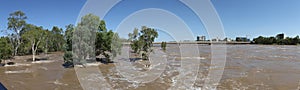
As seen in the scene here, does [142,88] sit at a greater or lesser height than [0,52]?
lesser

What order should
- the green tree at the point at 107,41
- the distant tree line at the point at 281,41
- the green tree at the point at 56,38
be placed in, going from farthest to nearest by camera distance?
the distant tree line at the point at 281,41, the green tree at the point at 56,38, the green tree at the point at 107,41

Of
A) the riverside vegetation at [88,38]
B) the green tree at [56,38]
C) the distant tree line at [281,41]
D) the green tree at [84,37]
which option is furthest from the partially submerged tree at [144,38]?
the distant tree line at [281,41]

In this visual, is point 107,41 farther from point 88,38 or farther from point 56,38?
point 56,38

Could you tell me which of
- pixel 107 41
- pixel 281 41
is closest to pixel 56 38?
pixel 107 41

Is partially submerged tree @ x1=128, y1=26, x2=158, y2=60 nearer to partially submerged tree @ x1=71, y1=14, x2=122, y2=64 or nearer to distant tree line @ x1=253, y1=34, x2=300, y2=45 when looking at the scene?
partially submerged tree @ x1=71, y1=14, x2=122, y2=64

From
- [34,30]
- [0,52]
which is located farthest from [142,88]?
[34,30]

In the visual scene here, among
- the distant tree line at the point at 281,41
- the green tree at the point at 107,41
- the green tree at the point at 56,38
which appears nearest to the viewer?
the green tree at the point at 107,41

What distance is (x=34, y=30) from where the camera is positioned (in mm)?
30203

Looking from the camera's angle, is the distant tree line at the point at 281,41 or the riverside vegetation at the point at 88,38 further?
A: the distant tree line at the point at 281,41

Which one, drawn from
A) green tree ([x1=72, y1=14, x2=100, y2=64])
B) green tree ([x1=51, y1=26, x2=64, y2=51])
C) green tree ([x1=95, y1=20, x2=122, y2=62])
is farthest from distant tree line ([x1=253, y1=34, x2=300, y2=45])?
green tree ([x1=72, y1=14, x2=100, y2=64])

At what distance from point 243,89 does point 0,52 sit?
2578cm

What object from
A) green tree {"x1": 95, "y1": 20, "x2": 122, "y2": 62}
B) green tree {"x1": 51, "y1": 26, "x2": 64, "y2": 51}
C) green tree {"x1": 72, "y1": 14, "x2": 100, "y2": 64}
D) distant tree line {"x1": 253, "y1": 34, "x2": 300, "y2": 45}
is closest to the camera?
green tree {"x1": 72, "y1": 14, "x2": 100, "y2": 64}

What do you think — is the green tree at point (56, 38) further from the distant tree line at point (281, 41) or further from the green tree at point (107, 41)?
the distant tree line at point (281, 41)

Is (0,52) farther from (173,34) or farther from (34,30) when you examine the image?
(173,34)
